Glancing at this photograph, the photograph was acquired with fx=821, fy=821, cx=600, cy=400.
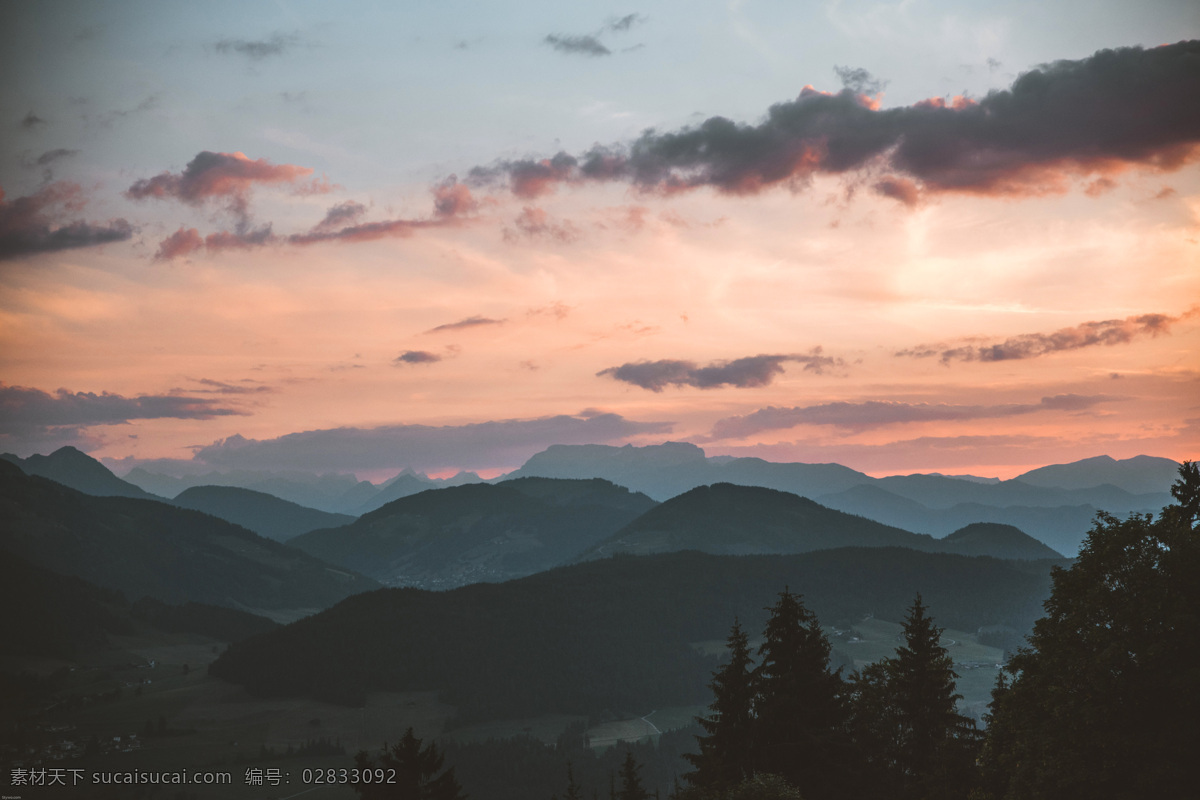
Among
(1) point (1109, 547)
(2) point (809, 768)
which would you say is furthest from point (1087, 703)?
(2) point (809, 768)

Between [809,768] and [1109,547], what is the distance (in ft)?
87.1

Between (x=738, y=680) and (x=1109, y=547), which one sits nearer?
(x=1109, y=547)

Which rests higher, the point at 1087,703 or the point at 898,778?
the point at 1087,703

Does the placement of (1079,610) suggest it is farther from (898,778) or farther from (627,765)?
(627,765)

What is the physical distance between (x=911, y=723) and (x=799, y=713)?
10.6 m

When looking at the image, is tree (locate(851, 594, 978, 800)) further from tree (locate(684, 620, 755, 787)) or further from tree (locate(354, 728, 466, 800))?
tree (locate(354, 728, 466, 800))

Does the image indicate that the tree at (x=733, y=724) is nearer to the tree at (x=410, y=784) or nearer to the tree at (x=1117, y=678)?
the tree at (x=1117, y=678)

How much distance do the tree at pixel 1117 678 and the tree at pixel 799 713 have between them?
12.9 metres

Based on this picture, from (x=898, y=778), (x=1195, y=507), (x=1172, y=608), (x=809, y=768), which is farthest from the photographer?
(x=898, y=778)

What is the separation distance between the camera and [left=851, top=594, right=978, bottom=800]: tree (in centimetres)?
6216

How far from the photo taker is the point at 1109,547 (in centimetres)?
4825

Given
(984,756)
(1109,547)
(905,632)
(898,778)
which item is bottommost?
(898,778)

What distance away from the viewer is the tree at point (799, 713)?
6031 cm

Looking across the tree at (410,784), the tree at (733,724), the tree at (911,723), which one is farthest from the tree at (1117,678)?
the tree at (410,784)
